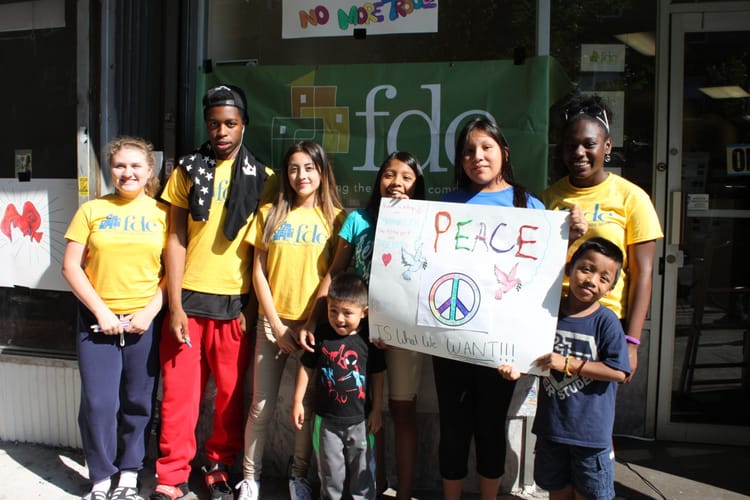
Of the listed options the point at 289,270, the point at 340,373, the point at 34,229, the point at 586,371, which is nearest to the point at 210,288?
the point at 289,270

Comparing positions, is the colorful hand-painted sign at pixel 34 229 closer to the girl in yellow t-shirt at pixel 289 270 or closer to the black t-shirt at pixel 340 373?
the girl in yellow t-shirt at pixel 289 270

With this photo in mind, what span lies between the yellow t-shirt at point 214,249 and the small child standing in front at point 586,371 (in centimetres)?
140

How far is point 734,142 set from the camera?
371 centimetres

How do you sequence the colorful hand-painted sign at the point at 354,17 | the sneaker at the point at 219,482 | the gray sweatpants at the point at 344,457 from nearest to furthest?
1. the gray sweatpants at the point at 344,457
2. the sneaker at the point at 219,482
3. the colorful hand-painted sign at the point at 354,17

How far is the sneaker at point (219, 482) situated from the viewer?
3.01 metres

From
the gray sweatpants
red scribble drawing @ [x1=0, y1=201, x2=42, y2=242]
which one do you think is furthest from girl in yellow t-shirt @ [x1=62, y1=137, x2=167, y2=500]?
the gray sweatpants

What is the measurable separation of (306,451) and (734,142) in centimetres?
320

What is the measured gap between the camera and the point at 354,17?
3535mm

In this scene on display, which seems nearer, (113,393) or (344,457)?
(344,457)

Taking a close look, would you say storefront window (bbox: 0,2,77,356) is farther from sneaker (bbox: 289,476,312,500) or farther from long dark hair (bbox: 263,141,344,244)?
sneaker (bbox: 289,476,312,500)

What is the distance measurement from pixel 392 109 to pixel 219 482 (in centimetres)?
225

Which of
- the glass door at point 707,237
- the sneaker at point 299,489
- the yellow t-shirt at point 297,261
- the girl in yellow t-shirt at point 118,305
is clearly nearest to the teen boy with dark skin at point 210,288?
the girl in yellow t-shirt at point 118,305

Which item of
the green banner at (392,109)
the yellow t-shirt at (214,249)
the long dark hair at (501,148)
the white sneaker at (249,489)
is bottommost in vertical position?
the white sneaker at (249,489)

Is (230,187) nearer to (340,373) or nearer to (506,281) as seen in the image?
(340,373)
